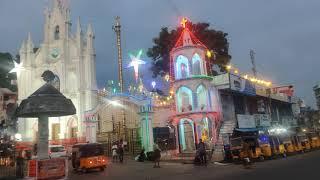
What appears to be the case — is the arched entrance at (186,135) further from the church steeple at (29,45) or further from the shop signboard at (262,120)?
the church steeple at (29,45)

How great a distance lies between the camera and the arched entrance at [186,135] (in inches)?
1220

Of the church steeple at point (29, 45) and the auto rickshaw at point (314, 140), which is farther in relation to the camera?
the church steeple at point (29, 45)

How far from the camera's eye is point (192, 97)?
1177 inches

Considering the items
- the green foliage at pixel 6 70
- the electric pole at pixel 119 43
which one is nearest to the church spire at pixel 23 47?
A: the green foliage at pixel 6 70

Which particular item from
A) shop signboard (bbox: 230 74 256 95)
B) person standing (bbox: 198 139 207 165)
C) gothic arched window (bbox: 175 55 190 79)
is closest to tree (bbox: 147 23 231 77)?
shop signboard (bbox: 230 74 256 95)

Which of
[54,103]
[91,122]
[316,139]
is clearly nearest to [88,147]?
[54,103]

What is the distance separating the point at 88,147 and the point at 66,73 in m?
27.6

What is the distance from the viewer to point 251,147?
24.0m

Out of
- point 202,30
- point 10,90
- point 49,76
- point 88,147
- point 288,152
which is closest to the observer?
point 49,76

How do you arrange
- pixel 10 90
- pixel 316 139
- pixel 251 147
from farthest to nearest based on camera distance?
pixel 10 90, pixel 316 139, pixel 251 147

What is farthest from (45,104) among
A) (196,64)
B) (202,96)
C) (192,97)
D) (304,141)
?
(304,141)

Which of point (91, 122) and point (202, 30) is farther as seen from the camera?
point (202, 30)

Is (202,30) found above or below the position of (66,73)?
above

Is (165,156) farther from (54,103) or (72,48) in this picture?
(72,48)
